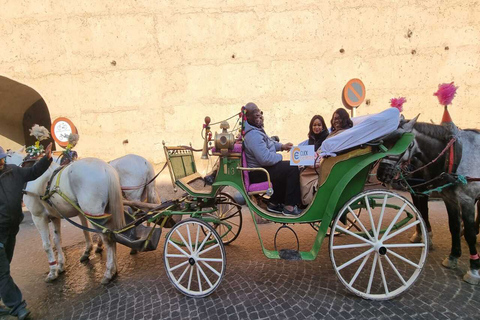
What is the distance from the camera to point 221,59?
595 cm

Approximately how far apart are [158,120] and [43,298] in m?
4.25

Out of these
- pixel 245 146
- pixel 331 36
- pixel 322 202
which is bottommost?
pixel 322 202

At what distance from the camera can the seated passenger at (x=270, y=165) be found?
242 centimetres

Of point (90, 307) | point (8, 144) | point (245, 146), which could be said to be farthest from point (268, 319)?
point (8, 144)

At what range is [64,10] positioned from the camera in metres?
5.82

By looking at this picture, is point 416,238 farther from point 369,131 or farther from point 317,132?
point 369,131

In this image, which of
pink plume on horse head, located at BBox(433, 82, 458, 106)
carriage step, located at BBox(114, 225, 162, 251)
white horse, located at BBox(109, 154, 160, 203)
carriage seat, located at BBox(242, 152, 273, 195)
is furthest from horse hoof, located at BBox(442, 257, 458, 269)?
white horse, located at BBox(109, 154, 160, 203)

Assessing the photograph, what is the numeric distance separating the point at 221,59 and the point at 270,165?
4.32m

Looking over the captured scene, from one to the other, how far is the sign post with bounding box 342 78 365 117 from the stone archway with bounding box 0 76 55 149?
8.76 meters

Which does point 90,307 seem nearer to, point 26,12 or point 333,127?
point 333,127

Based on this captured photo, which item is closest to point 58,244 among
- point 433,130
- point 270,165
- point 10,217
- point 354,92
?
point 10,217

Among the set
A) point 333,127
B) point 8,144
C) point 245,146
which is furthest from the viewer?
point 8,144

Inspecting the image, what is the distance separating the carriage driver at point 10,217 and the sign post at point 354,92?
221 inches

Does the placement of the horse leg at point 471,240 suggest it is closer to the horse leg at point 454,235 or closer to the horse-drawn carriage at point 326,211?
the horse leg at point 454,235
